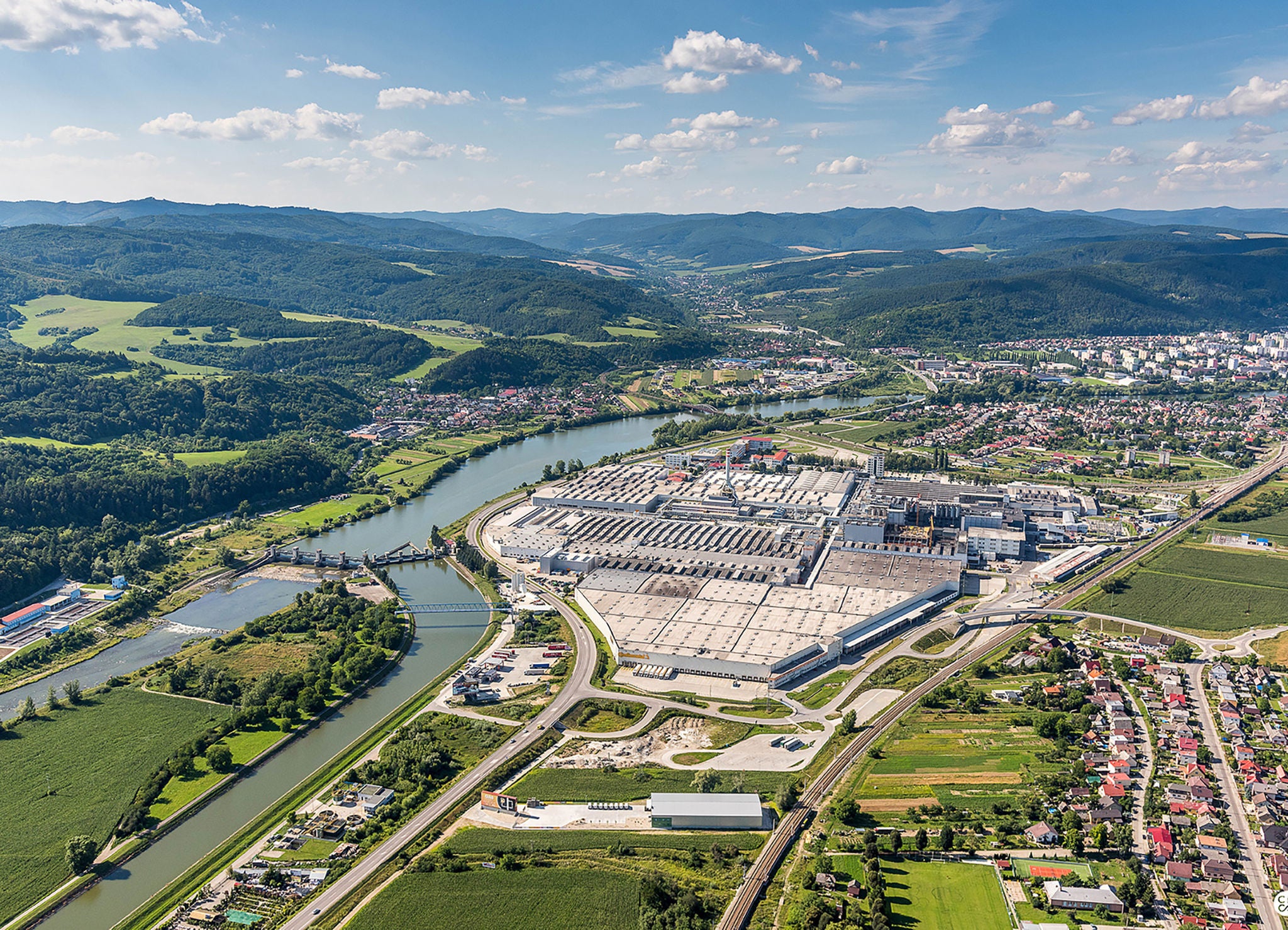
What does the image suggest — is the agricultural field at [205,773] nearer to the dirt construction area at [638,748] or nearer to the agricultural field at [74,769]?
the agricultural field at [74,769]

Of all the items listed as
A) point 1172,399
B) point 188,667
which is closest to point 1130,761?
point 188,667

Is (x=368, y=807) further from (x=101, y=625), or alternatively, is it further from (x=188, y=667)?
(x=101, y=625)

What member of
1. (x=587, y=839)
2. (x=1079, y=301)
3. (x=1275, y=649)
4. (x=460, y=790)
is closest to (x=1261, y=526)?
(x=1275, y=649)

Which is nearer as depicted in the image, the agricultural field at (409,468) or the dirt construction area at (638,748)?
the dirt construction area at (638,748)

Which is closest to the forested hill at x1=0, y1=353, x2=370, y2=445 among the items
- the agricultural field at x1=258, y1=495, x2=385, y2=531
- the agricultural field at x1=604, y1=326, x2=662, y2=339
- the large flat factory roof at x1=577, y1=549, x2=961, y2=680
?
the agricultural field at x1=258, y1=495, x2=385, y2=531

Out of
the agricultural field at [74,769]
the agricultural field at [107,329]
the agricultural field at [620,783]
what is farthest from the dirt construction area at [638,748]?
the agricultural field at [107,329]
